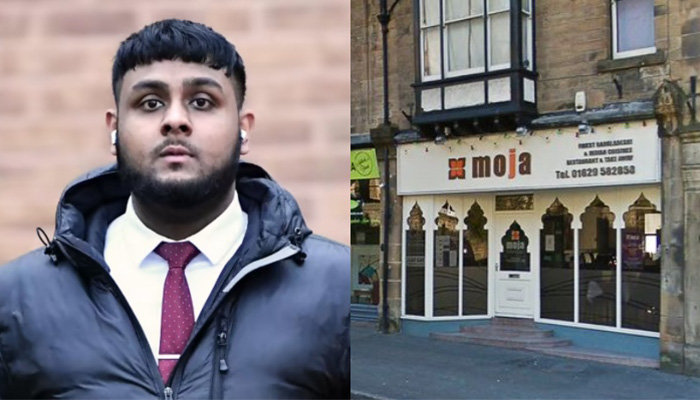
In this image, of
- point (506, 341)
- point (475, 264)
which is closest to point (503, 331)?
point (506, 341)

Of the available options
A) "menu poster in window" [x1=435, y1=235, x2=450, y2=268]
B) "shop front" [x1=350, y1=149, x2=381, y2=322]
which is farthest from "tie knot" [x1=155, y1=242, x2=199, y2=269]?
"menu poster in window" [x1=435, y1=235, x2=450, y2=268]

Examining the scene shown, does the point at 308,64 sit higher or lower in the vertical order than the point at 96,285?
higher

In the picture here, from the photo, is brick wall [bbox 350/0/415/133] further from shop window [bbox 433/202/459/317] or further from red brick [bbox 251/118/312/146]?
red brick [bbox 251/118/312/146]

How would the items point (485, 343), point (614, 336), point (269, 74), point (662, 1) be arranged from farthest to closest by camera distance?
point (662, 1) < point (614, 336) < point (485, 343) < point (269, 74)

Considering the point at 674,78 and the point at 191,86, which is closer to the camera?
the point at 191,86

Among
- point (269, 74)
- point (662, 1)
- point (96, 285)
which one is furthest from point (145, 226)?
point (662, 1)

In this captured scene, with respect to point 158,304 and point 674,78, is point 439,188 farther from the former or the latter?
point 158,304

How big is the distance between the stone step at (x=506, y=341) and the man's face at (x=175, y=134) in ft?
3.68

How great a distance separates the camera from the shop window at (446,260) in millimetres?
1696

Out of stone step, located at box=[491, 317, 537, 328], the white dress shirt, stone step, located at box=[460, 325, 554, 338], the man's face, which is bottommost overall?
stone step, located at box=[460, 325, 554, 338]

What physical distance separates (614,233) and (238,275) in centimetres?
185

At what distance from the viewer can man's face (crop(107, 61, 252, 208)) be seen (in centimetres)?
65

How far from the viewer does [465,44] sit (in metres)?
1.87

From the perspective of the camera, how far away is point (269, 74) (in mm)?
812
